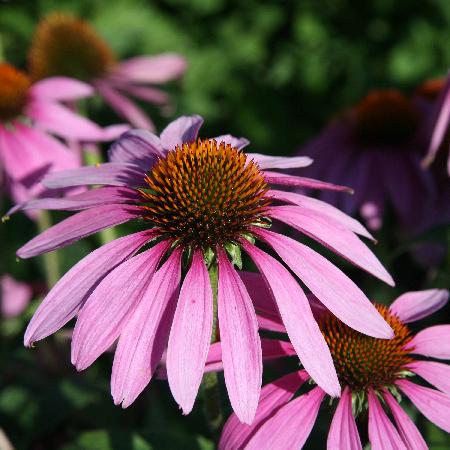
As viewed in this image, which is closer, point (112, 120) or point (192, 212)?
point (192, 212)

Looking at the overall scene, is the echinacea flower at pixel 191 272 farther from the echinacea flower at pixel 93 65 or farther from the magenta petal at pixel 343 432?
the echinacea flower at pixel 93 65

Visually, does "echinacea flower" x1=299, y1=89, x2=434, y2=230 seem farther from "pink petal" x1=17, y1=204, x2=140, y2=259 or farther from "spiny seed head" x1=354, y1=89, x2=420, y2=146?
"pink petal" x1=17, y1=204, x2=140, y2=259

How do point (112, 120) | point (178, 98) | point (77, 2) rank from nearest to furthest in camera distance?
point (112, 120) < point (178, 98) < point (77, 2)

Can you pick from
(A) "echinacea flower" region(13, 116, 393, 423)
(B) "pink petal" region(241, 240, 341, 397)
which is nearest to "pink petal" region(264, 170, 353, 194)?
(A) "echinacea flower" region(13, 116, 393, 423)

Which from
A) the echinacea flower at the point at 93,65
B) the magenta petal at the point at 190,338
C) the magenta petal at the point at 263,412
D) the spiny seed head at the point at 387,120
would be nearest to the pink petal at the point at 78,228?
the magenta petal at the point at 190,338

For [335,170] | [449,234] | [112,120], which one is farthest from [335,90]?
[449,234]

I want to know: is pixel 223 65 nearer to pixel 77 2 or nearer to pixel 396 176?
pixel 77 2

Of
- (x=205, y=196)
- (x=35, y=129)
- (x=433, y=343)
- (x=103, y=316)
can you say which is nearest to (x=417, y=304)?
(x=433, y=343)

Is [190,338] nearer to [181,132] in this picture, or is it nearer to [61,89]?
[181,132]
